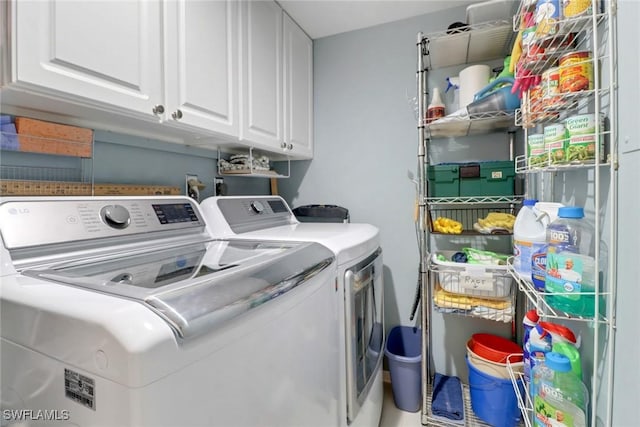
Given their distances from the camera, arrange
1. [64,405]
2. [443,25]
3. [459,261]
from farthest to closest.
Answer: [443,25]
[459,261]
[64,405]

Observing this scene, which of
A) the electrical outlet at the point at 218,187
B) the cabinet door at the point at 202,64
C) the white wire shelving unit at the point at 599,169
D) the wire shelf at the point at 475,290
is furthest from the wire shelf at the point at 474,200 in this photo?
the electrical outlet at the point at 218,187

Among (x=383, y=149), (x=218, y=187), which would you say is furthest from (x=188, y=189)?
(x=383, y=149)

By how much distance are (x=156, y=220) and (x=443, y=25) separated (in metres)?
2.06

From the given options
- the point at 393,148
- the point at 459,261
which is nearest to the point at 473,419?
the point at 459,261

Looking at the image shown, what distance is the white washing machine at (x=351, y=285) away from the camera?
45.8 inches

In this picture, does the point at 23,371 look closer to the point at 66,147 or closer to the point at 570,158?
the point at 66,147

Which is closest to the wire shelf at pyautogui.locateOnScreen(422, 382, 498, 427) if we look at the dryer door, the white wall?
the dryer door

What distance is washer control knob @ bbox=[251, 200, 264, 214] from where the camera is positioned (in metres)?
1.69

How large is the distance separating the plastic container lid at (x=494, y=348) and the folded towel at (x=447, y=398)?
1.04 feet

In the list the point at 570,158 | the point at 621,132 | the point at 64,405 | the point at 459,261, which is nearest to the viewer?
the point at 64,405

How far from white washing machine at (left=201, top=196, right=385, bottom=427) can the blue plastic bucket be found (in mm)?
526

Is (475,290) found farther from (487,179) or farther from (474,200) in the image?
(487,179)

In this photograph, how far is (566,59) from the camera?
0.91m

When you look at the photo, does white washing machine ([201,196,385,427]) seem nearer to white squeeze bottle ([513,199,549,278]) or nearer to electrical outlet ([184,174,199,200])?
electrical outlet ([184,174,199,200])
